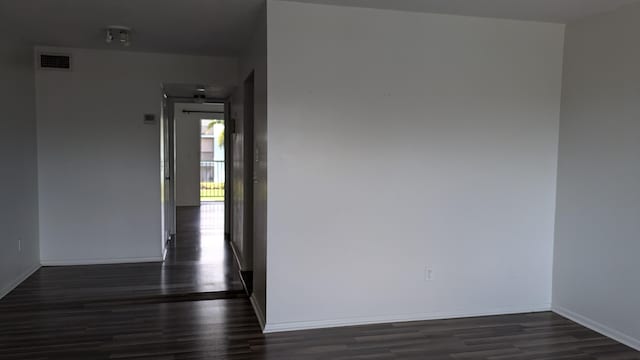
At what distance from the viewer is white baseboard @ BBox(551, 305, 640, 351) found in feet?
11.3

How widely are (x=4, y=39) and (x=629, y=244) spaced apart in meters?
5.47

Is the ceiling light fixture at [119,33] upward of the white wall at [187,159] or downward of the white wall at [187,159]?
upward

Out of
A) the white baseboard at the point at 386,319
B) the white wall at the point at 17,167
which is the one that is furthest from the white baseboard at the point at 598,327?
the white wall at the point at 17,167

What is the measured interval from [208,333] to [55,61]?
364 cm

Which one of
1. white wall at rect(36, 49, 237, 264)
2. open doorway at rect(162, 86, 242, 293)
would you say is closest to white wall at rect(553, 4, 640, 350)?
open doorway at rect(162, 86, 242, 293)

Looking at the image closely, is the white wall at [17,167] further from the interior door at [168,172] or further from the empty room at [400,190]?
the interior door at [168,172]

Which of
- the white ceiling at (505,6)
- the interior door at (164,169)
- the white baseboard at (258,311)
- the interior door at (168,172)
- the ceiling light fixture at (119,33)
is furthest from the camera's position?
the interior door at (168,172)

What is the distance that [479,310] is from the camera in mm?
4023

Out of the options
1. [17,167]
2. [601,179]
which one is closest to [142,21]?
[17,167]

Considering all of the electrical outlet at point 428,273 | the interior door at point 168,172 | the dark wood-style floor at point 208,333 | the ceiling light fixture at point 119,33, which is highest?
the ceiling light fixture at point 119,33

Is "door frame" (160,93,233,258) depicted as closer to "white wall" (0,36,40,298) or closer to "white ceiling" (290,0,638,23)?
"white wall" (0,36,40,298)

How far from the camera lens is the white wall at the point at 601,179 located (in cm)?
345

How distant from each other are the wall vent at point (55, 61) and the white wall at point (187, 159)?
18.9 ft

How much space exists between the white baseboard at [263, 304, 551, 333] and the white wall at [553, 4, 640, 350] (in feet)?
1.13
